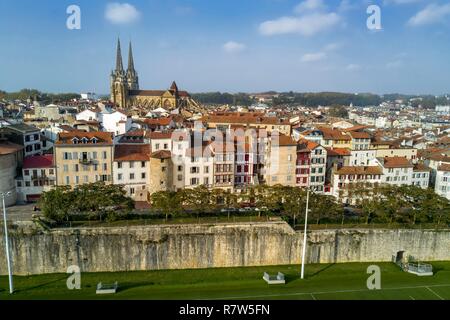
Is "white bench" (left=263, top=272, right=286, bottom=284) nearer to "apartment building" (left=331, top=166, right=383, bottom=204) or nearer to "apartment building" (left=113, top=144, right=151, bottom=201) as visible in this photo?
"apartment building" (left=331, top=166, right=383, bottom=204)

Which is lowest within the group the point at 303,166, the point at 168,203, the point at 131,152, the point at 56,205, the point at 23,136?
the point at 168,203

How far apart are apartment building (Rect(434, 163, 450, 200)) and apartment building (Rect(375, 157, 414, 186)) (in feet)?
12.7

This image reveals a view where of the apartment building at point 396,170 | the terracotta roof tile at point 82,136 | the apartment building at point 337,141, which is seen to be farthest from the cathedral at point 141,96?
the apartment building at point 396,170

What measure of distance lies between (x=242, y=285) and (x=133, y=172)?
65.2ft

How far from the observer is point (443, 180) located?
49.9 m

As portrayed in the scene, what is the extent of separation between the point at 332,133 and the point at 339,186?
12.4 m

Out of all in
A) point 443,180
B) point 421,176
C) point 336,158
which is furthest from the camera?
point 336,158

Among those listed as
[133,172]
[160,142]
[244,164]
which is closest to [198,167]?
[160,142]

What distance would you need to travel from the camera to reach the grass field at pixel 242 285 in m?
27.7

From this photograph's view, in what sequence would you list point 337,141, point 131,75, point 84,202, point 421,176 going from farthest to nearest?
point 131,75
point 337,141
point 421,176
point 84,202

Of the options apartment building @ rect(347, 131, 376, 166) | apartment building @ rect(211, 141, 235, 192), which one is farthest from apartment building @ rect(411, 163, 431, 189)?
apartment building @ rect(211, 141, 235, 192)

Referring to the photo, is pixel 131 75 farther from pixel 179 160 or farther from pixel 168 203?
pixel 168 203

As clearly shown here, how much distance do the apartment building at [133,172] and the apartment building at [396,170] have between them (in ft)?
98.5

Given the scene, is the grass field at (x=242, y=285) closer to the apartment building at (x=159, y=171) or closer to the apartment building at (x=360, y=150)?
the apartment building at (x=159, y=171)
